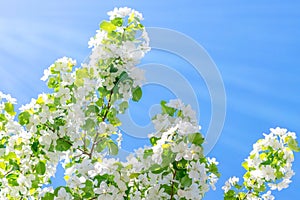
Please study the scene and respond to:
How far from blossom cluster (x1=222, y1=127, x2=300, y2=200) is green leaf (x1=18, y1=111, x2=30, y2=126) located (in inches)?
67.6

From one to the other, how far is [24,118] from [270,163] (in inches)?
73.9

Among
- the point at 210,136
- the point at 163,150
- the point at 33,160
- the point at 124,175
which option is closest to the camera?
the point at 163,150

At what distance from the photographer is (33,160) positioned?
3.49 meters

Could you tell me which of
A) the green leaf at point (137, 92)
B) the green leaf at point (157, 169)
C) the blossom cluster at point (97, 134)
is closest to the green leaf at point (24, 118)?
the blossom cluster at point (97, 134)

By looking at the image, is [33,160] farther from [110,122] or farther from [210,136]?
[210,136]

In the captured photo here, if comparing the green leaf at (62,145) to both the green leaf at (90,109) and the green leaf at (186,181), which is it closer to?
the green leaf at (90,109)

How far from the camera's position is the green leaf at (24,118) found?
11.0 ft

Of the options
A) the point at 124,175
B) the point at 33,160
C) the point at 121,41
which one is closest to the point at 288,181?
the point at 124,175

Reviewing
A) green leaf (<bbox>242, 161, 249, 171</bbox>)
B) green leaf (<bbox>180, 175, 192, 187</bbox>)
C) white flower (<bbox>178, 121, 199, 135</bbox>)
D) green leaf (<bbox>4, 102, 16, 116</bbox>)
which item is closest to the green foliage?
green leaf (<bbox>4, 102, 16, 116</bbox>)

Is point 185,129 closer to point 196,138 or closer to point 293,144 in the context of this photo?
point 196,138

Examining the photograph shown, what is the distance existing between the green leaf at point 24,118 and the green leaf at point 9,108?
0.18 meters

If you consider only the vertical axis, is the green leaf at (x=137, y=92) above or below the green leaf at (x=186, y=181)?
above

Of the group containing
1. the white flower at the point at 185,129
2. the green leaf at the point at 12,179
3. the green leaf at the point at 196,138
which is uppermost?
the green leaf at the point at 12,179

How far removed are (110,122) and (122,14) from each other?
811mm
